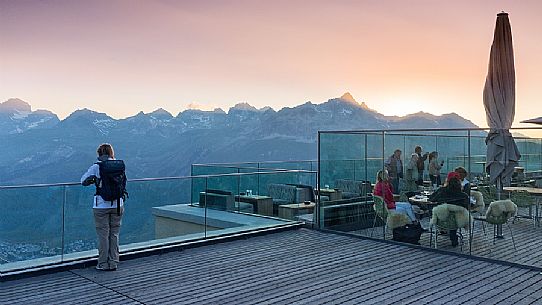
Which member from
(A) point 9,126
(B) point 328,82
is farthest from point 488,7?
(A) point 9,126

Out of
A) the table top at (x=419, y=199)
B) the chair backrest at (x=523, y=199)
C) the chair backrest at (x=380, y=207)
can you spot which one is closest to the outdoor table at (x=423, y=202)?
the table top at (x=419, y=199)

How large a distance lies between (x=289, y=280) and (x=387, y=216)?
9.49ft

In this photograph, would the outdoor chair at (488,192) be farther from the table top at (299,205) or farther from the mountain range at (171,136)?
the mountain range at (171,136)

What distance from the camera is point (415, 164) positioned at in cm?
1041

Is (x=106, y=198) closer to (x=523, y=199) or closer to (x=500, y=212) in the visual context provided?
(x=500, y=212)

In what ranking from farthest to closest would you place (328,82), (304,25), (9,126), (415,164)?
(9,126) → (328,82) → (304,25) → (415,164)

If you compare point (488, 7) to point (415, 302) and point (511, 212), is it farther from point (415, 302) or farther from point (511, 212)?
point (415, 302)

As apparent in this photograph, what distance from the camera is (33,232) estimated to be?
791 cm

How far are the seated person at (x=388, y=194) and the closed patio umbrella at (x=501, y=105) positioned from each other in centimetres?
133

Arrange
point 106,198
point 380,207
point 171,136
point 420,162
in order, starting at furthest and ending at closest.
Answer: point 171,136 < point 420,162 < point 380,207 < point 106,198

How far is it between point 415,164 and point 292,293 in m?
5.55

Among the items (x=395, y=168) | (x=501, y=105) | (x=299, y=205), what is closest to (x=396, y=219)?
(x=395, y=168)

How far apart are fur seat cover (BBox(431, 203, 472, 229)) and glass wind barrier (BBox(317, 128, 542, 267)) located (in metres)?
0.01

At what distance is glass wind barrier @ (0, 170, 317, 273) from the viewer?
6926 millimetres
